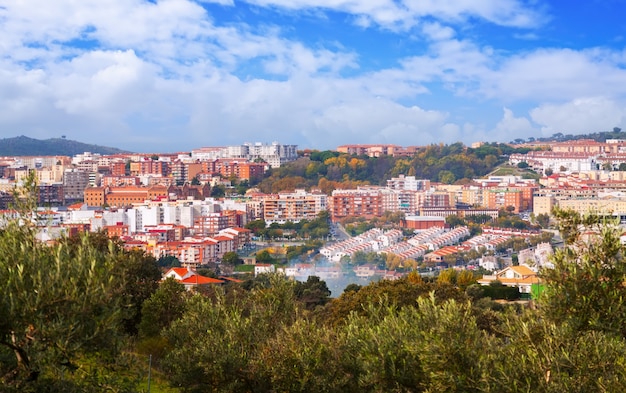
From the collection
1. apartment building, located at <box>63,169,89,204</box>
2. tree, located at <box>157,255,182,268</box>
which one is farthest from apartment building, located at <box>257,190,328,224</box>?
apartment building, located at <box>63,169,89,204</box>

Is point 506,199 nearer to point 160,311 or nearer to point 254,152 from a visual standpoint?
point 254,152

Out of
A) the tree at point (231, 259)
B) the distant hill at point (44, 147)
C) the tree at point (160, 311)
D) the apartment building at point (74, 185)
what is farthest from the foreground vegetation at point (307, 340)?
the distant hill at point (44, 147)

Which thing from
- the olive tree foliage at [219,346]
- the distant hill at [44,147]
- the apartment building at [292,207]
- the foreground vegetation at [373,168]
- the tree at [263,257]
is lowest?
the tree at [263,257]

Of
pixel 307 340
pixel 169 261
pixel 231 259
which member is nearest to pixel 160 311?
pixel 307 340

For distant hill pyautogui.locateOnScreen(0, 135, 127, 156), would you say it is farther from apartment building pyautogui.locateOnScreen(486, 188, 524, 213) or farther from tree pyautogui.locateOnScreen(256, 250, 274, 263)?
tree pyautogui.locateOnScreen(256, 250, 274, 263)

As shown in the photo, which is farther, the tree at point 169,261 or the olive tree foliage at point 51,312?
the tree at point 169,261

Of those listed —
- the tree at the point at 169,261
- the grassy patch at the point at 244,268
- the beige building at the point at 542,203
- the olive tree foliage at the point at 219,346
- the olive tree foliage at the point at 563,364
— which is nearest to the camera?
the olive tree foliage at the point at 563,364

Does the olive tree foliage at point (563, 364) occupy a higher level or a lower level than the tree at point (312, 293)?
higher

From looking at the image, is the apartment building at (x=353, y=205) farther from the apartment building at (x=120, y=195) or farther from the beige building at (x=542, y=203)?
the apartment building at (x=120, y=195)
